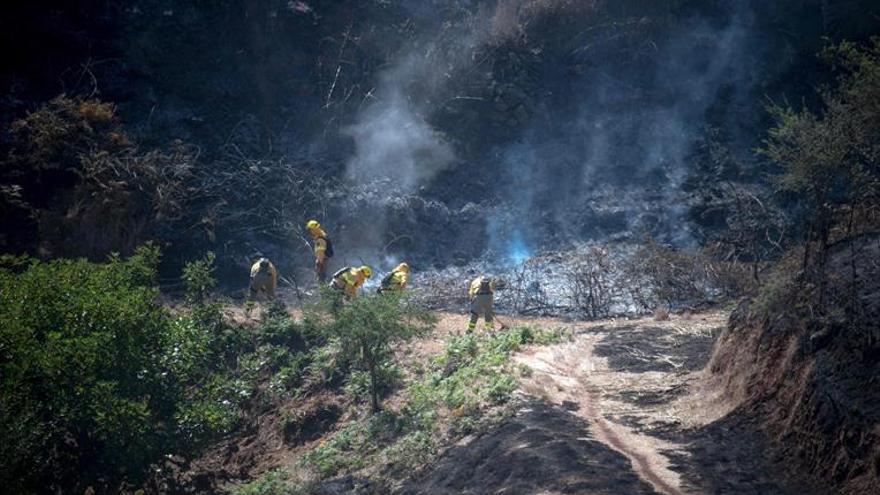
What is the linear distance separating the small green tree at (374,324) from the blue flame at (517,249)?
952cm

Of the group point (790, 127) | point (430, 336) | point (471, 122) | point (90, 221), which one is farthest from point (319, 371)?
point (471, 122)

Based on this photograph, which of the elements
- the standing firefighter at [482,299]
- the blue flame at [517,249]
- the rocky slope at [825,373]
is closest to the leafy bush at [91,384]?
the standing firefighter at [482,299]

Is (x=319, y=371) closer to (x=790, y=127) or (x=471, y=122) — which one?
(x=790, y=127)

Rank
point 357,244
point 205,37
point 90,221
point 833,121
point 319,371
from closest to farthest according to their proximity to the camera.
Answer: point 833,121 < point 319,371 < point 90,221 < point 357,244 < point 205,37

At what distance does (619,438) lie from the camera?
33.0 feet

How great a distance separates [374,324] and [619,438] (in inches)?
177

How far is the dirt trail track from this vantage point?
27.6 ft

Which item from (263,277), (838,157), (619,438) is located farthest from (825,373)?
(263,277)

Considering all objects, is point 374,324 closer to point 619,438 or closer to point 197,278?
point 619,438

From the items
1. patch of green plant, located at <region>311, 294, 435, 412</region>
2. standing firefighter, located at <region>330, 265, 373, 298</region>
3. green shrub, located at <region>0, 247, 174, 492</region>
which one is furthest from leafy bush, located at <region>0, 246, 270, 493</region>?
standing firefighter, located at <region>330, 265, 373, 298</region>

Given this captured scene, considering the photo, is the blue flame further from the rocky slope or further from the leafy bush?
the rocky slope

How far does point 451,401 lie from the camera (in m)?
12.4

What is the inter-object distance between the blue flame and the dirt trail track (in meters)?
8.76

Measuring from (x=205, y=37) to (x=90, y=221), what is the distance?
30.3 ft
